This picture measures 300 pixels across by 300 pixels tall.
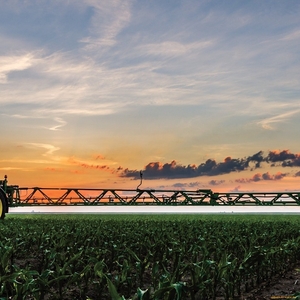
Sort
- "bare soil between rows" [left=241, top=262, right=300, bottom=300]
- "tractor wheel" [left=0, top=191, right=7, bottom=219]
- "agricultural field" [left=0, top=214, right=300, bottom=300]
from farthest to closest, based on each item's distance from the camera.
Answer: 1. "tractor wheel" [left=0, top=191, right=7, bottom=219]
2. "bare soil between rows" [left=241, top=262, right=300, bottom=300]
3. "agricultural field" [left=0, top=214, right=300, bottom=300]

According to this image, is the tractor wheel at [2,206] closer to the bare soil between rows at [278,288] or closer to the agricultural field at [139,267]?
the agricultural field at [139,267]

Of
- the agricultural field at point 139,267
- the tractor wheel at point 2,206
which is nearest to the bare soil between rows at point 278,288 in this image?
the agricultural field at point 139,267

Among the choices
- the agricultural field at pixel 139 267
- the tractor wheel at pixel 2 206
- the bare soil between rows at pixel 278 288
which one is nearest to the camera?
the agricultural field at pixel 139 267

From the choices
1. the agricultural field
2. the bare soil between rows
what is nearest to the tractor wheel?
the agricultural field

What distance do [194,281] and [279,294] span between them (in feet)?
6.48

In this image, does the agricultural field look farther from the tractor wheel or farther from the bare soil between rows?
the tractor wheel

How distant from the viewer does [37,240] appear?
10.6 m

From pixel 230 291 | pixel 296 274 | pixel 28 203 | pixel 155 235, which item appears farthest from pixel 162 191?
pixel 230 291

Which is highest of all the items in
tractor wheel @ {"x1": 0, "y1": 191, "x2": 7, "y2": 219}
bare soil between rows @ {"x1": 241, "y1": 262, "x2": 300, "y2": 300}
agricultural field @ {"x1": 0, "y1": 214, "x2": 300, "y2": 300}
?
tractor wheel @ {"x1": 0, "y1": 191, "x2": 7, "y2": 219}

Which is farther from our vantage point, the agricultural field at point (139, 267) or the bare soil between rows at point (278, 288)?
the bare soil between rows at point (278, 288)

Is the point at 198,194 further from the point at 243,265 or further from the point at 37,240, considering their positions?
the point at 243,265

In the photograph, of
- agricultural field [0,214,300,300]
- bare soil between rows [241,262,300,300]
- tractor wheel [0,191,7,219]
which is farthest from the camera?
tractor wheel [0,191,7,219]

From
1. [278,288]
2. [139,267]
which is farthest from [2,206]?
[278,288]

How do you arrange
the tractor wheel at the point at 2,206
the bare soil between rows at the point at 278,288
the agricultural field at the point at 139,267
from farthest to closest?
the tractor wheel at the point at 2,206 < the bare soil between rows at the point at 278,288 < the agricultural field at the point at 139,267
